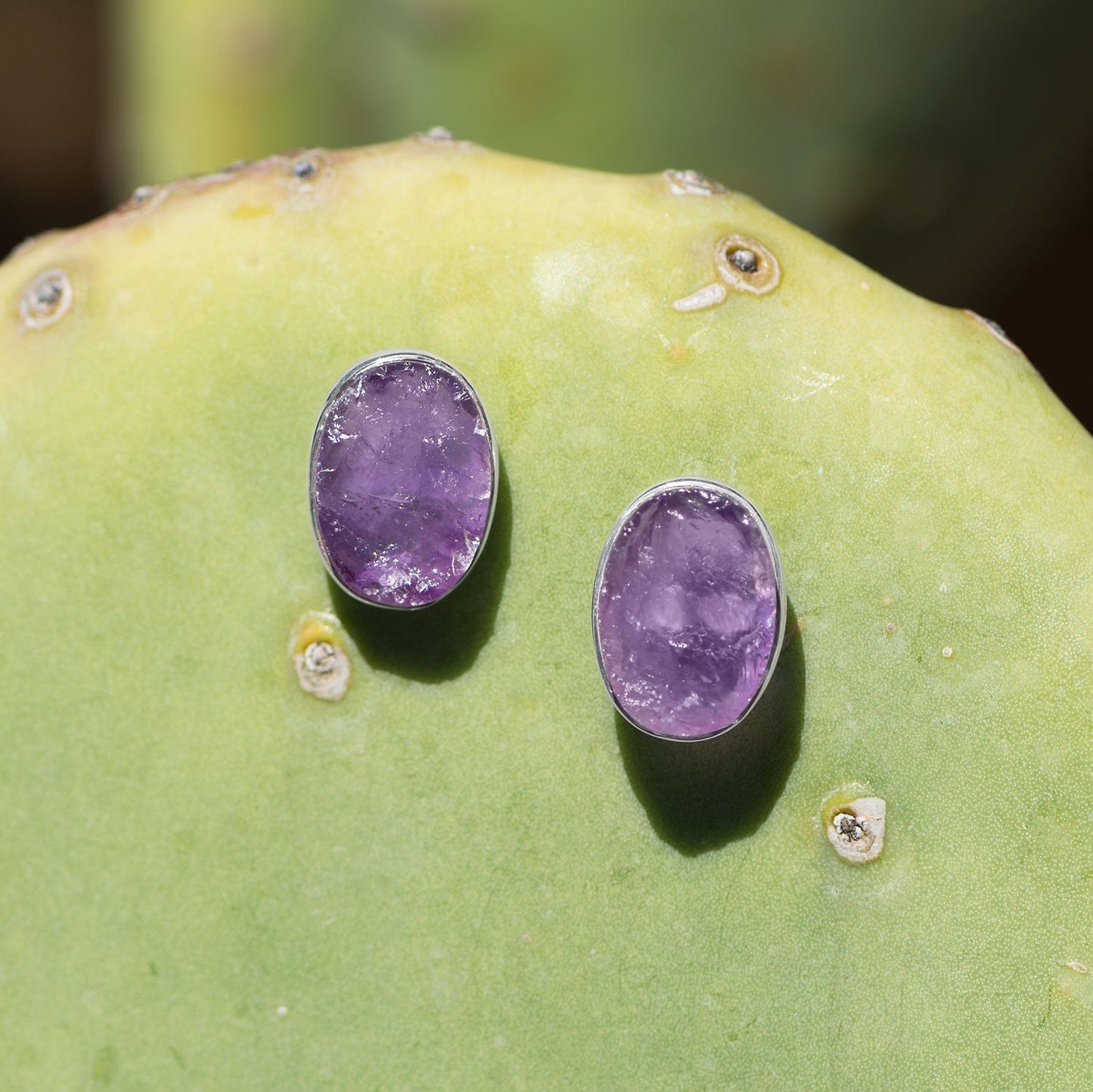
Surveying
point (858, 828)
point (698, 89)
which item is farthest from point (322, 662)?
point (698, 89)

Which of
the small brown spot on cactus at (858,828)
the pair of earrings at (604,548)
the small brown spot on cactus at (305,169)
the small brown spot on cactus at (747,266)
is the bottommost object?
the small brown spot on cactus at (858,828)

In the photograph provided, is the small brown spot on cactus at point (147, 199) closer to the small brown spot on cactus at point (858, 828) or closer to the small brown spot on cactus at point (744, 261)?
the small brown spot on cactus at point (744, 261)

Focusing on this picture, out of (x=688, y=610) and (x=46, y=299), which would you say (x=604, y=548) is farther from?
(x=46, y=299)

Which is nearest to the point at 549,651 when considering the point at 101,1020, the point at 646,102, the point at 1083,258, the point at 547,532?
the point at 547,532

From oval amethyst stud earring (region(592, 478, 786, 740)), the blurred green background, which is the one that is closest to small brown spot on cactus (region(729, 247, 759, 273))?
oval amethyst stud earring (region(592, 478, 786, 740))

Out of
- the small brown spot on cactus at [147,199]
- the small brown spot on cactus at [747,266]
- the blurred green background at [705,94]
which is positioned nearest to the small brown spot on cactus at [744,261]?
the small brown spot on cactus at [747,266]

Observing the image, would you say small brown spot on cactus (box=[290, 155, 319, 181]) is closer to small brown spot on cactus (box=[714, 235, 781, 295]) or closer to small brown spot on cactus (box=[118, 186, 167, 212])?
small brown spot on cactus (box=[118, 186, 167, 212])

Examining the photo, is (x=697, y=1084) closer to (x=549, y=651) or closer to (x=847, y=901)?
(x=847, y=901)
